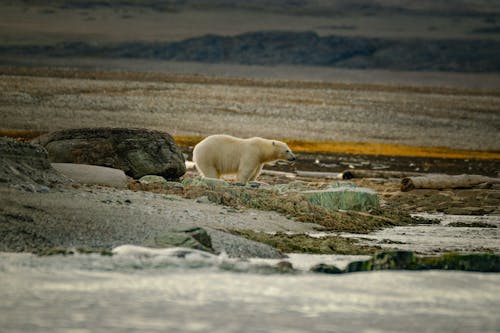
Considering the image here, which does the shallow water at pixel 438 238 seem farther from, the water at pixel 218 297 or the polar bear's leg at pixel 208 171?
the polar bear's leg at pixel 208 171

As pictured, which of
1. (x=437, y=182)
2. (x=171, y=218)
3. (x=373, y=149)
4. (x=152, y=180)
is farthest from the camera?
(x=373, y=149)

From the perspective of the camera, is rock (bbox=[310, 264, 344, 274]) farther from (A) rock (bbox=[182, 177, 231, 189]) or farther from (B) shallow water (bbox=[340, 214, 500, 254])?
(A) rock (bbox=[182, 177, 231, 189])

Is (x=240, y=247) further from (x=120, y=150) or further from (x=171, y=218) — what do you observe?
(x=120, y=150)

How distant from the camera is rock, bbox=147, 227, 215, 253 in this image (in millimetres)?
10289

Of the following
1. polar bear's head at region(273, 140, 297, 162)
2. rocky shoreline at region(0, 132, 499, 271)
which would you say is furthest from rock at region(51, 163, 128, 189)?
polar bear's head at region(273, 140, 297, 162)

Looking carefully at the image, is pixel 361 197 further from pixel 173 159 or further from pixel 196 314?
pixel 196 314

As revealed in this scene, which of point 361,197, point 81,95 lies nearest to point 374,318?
point 361,197

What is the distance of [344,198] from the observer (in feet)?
53.4

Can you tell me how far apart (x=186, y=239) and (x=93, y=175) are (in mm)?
5282

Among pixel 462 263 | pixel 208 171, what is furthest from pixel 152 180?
pixel 462 263

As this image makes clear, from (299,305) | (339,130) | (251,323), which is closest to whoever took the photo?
(251,323)

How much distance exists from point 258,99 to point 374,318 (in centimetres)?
4912

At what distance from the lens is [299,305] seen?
8.35 m

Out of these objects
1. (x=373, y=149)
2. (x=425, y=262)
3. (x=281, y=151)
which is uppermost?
(x=281, y=151)
